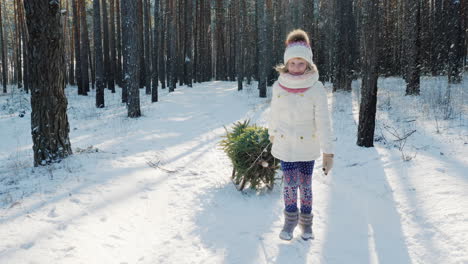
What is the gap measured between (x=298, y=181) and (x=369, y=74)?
368cm

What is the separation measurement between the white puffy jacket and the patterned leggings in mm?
126

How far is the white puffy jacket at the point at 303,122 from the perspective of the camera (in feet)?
9.86

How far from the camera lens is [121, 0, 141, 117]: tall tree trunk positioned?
10594 millimetres

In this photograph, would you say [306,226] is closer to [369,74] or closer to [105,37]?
[369,74]

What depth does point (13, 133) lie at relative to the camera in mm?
9898

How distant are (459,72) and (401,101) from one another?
4265 millimetres

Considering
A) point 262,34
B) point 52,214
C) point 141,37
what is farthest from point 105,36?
point 52,214

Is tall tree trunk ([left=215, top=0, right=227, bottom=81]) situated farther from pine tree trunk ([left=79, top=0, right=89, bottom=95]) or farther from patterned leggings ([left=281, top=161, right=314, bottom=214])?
patterned leggings ([left=281, top=161, right=314, bottom=214])

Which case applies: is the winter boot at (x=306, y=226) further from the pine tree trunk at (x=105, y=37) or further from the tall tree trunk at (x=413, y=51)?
the pine tree trunk at (x=105, y=37)

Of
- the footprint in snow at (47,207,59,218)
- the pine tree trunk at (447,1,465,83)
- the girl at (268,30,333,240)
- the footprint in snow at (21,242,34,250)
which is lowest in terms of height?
the footprint in snow at (21,242,34,250)

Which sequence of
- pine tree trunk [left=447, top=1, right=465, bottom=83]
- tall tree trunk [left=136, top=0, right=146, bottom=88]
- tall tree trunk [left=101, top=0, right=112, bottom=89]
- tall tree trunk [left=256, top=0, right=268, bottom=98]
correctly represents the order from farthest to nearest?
tall tree trunk [left=101, top=0, right=112, bottom=89] → tall tree trunk [left=136, top=0, right=146, bottom=88] → tall tree trunk [left=256, top=0, right=268, bottom=98] → pine tree trunk [left=447, top=1, right=465, bottom=83]

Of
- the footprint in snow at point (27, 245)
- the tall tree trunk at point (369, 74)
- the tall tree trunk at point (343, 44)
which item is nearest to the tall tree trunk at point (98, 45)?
the tall tree trunk at point (343, 44)

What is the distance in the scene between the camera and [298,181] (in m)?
3.27

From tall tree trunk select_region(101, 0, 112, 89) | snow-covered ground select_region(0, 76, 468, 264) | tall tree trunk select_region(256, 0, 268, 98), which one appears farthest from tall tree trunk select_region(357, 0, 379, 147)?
tall tree trunk select_region(101, 0, 112, 89)
